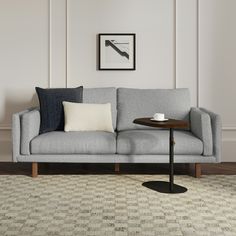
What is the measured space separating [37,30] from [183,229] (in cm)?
272

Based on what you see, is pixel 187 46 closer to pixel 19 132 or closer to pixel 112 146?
pixel 112 146

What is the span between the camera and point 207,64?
425 cm

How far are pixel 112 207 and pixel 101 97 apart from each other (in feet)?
5.02

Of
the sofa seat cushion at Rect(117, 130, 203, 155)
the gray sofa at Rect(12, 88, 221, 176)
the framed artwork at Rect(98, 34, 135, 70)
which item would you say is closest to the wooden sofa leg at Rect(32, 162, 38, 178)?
the gray sofa at Rect(12, 88, 221, 176)

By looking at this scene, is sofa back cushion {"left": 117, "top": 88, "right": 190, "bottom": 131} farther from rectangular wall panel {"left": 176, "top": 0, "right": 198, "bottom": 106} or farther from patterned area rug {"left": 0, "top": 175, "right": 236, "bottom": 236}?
patterned area rug {"left": 0, "top": 175, "right": 236, "bottom": 236}

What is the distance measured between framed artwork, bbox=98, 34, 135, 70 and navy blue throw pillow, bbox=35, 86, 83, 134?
0.56 m

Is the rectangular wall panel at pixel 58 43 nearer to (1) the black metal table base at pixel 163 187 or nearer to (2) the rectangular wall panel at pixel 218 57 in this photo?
(2) the rectangular wall panel at pixel 218 57

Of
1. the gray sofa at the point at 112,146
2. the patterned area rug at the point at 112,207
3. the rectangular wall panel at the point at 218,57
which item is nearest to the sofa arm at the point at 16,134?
the gray sofa at the point at 112,146

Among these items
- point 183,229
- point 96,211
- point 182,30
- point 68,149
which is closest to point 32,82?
point 68,149

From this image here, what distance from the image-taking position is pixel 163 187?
3.19 meters

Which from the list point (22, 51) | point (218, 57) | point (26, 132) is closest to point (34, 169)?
point (26, 132)

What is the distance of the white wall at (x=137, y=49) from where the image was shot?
421 centimetres

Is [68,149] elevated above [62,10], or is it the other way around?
[62,10]

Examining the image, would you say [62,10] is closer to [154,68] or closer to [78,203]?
[154,68]
